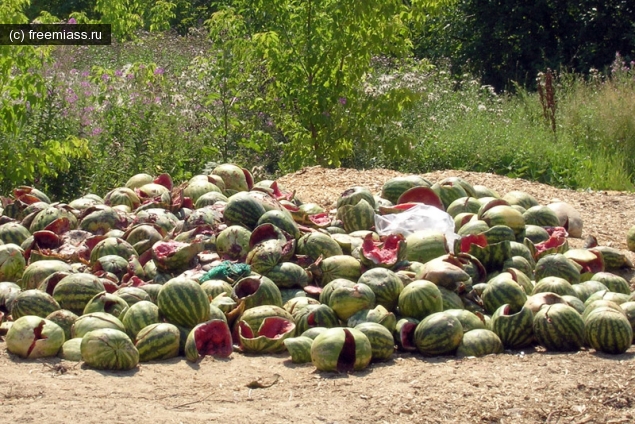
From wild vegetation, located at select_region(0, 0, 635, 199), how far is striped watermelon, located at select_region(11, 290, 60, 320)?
342 centimetres

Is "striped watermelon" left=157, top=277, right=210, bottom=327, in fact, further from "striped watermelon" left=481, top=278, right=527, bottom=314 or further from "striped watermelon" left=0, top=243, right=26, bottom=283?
"striped watermelon" left=481, top=278, right=527, bottom=314

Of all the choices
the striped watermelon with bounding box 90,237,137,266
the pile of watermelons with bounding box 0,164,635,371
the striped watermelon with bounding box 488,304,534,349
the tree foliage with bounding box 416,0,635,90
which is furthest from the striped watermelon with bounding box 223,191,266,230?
the tree foliage with bounding box 416,0,635,90

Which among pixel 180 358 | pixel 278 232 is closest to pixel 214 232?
pixel 278 232

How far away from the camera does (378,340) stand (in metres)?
4.93

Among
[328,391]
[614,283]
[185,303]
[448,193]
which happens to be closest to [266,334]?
[185,303]

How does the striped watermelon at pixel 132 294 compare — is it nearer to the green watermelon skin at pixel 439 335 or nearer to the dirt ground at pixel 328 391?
the dirt ground at pixel 328 391

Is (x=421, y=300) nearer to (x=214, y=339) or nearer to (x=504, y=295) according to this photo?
(x=504, y=295)

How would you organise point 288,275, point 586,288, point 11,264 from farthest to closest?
point 11,264
point 586,288
point 288,275

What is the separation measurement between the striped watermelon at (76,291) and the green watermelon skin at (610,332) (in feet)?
9.44

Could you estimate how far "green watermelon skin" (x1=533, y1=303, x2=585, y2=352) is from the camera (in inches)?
201

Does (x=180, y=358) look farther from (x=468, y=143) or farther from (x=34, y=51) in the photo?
(x=468, y=143)

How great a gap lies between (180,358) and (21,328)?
863 millimetres

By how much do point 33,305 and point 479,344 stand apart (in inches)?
101

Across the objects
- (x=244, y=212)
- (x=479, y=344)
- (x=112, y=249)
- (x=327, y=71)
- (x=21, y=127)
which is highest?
(x=327, y=71)
